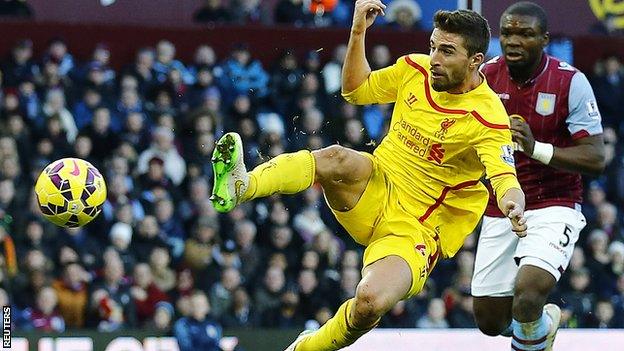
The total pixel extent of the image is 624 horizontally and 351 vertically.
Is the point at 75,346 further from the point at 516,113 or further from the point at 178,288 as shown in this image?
the point at 516,113

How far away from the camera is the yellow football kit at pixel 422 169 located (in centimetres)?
854

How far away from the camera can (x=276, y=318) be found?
13.5m

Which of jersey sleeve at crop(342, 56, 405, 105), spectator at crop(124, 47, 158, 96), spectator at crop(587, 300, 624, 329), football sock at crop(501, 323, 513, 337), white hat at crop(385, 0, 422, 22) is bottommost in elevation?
spectator at crop(587, 300, 624, 329)

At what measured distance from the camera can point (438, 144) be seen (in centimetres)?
859

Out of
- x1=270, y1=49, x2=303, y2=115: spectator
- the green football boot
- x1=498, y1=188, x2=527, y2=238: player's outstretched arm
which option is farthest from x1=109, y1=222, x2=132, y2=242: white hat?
x1=498, y1=188, x2=527, y2=238: player's outstretched arm

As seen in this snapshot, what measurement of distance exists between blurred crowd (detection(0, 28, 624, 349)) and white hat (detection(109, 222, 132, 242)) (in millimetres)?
27

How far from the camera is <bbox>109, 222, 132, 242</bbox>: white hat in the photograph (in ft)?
44.7

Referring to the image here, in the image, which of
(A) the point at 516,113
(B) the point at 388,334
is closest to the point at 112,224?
(B) the point at 388,334

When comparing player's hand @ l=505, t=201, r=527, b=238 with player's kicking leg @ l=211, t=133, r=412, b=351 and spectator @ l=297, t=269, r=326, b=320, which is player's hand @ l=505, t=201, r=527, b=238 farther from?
spectator @ l=297, t=269, r=326, b=320

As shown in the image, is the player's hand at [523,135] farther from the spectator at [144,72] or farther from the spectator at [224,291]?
the spectator at [144,72]

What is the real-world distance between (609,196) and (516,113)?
662 cm

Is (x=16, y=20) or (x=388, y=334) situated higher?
(x=16, y=20)

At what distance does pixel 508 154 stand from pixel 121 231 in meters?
6.08

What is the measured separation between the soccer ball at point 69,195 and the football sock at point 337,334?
165 centimetres
